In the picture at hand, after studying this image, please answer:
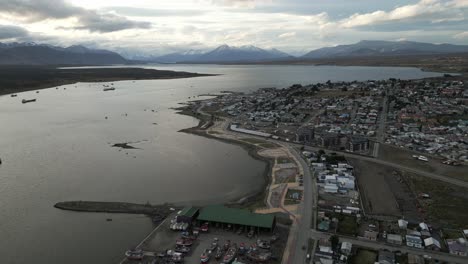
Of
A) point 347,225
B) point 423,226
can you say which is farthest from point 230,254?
point 423,226

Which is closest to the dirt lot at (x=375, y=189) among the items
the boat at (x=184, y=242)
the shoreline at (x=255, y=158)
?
the shoreline at (x=255, y=158)

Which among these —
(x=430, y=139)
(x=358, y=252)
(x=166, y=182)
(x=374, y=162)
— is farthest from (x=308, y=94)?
(x=358, y=252)

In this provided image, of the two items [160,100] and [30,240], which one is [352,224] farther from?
[160,100]

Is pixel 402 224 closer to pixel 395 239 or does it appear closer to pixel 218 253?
pixel 395 239

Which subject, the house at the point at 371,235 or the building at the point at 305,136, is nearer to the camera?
the house at the point at 371,235

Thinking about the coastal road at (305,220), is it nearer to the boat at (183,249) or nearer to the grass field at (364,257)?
the grass field at (364,257)

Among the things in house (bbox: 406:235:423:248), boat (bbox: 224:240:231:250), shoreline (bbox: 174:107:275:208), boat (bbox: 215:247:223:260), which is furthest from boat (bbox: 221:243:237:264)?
house (bbox: 406:235:423:248)
